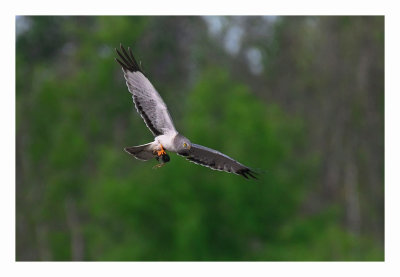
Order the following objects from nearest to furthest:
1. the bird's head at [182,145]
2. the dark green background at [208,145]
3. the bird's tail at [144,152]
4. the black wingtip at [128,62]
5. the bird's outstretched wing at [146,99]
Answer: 1. the bird's head at [182,145]
2. the bird's tail at [144,152]
3. the bird's outstretched wing at [146,99]
4. the black wingtip at [128,62]
5. the dark green background at [208,145]

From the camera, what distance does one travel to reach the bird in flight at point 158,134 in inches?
345

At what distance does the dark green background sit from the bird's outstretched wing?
819 inches

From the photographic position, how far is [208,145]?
100 ft

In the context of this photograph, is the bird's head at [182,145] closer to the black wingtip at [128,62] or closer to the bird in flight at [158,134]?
the bird in flight at [158,134]

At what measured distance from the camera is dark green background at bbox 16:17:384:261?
3219cm

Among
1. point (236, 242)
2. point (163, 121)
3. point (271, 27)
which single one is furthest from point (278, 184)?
point (163, 121)

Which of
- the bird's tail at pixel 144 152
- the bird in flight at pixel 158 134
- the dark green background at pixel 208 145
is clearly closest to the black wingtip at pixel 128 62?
the bird in flight at pixel 158 134

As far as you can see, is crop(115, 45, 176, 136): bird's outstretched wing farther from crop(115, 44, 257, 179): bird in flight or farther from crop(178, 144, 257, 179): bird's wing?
crop(178, 144, 257, 179): bird's wing

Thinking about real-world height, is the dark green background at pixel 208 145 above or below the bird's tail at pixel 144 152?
above

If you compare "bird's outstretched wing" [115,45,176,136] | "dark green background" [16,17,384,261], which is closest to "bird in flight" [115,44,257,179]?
"bird's outstretched wing" [115,45,176,136]

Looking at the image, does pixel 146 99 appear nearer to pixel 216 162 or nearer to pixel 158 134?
pixel 158 134

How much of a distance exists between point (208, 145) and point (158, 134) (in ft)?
70.1

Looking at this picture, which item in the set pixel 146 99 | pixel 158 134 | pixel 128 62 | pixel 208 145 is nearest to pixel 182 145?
pixel 158 134

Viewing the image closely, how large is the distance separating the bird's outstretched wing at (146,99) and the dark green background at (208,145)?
20.8 m
